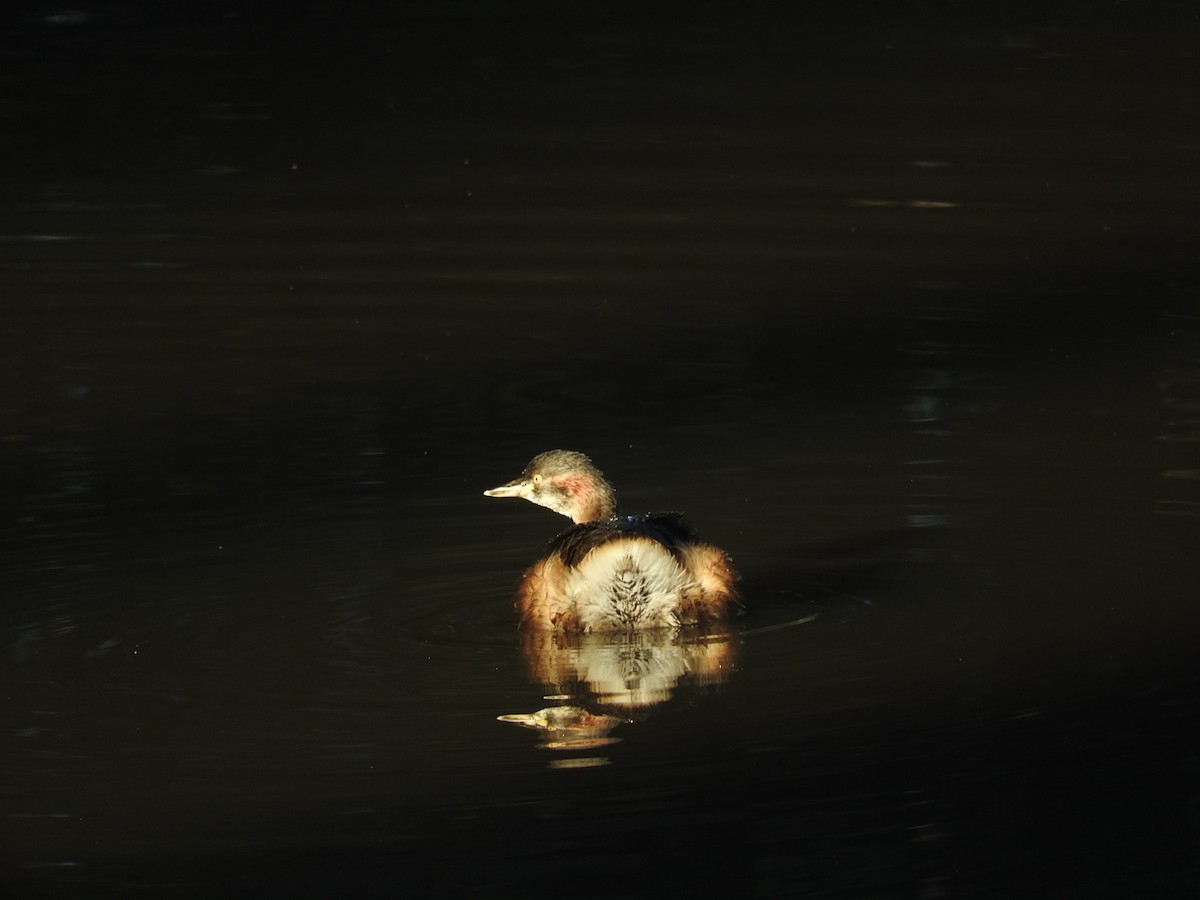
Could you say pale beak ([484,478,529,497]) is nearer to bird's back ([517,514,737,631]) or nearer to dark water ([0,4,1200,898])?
dark water ([0,4,1200,898])

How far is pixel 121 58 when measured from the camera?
18000 mm

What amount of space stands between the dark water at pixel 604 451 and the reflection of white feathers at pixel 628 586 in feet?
0.36

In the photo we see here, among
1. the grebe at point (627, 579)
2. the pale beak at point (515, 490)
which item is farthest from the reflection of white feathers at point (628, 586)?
the pale beak at point (515, 490)

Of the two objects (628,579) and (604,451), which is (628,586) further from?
(604,451)

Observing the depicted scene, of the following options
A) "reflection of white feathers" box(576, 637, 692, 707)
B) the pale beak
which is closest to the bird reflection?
"reflection of white feathers" box(576, 637, 692, 707)

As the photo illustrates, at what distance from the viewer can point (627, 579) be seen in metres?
6.98

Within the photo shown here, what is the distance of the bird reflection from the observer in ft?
21.1

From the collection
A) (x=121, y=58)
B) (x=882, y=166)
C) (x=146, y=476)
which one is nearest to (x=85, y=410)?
(x=146, y=476)

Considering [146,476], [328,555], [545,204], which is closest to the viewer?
[328,555]

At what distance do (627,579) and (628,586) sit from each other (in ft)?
0.12

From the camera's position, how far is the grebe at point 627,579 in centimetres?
693

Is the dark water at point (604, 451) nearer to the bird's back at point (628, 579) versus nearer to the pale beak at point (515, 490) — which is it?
the bird's back at point (628, 579)

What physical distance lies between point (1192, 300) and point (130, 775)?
681cm

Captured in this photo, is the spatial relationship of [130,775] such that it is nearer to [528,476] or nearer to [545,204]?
[528,476]
